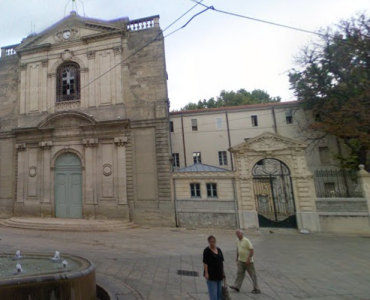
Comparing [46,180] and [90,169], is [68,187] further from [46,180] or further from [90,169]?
[90,169]

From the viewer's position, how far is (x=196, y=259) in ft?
26.6

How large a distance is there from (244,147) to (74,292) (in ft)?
38.5

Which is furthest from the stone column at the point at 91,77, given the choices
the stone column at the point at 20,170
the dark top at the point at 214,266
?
the dark top at the point at 214,266

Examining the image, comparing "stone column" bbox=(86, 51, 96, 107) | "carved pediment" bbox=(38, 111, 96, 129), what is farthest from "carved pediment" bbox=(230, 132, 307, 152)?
"carved pediment" bbox=(38, 111, 96, 129)

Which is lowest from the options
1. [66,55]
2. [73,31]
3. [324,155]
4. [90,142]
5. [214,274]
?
[214,274]

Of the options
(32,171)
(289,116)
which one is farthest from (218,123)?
(32,171)

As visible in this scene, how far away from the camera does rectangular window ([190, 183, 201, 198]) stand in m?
14.4

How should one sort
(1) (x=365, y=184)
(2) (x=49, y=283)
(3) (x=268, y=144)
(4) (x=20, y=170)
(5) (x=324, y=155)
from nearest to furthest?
1. (2) (x=49, y=283)
2. (1) (x=365, y=184)
3. (3) (x=268, y=144)
4. (4) (x=20, y=170)
5. (5) (x=324, y=155)

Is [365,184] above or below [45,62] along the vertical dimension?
below

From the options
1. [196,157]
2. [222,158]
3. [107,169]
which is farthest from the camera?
[196,157]

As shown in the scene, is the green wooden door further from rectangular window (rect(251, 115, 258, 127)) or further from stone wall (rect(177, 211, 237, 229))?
rectangular window (rect(251, 115, 258, 127))

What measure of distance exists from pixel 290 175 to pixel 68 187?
14779mm

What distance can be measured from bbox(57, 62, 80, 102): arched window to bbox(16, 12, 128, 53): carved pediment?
Result: 2.13 metres

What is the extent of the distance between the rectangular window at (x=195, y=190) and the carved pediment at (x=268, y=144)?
3.24 meters
